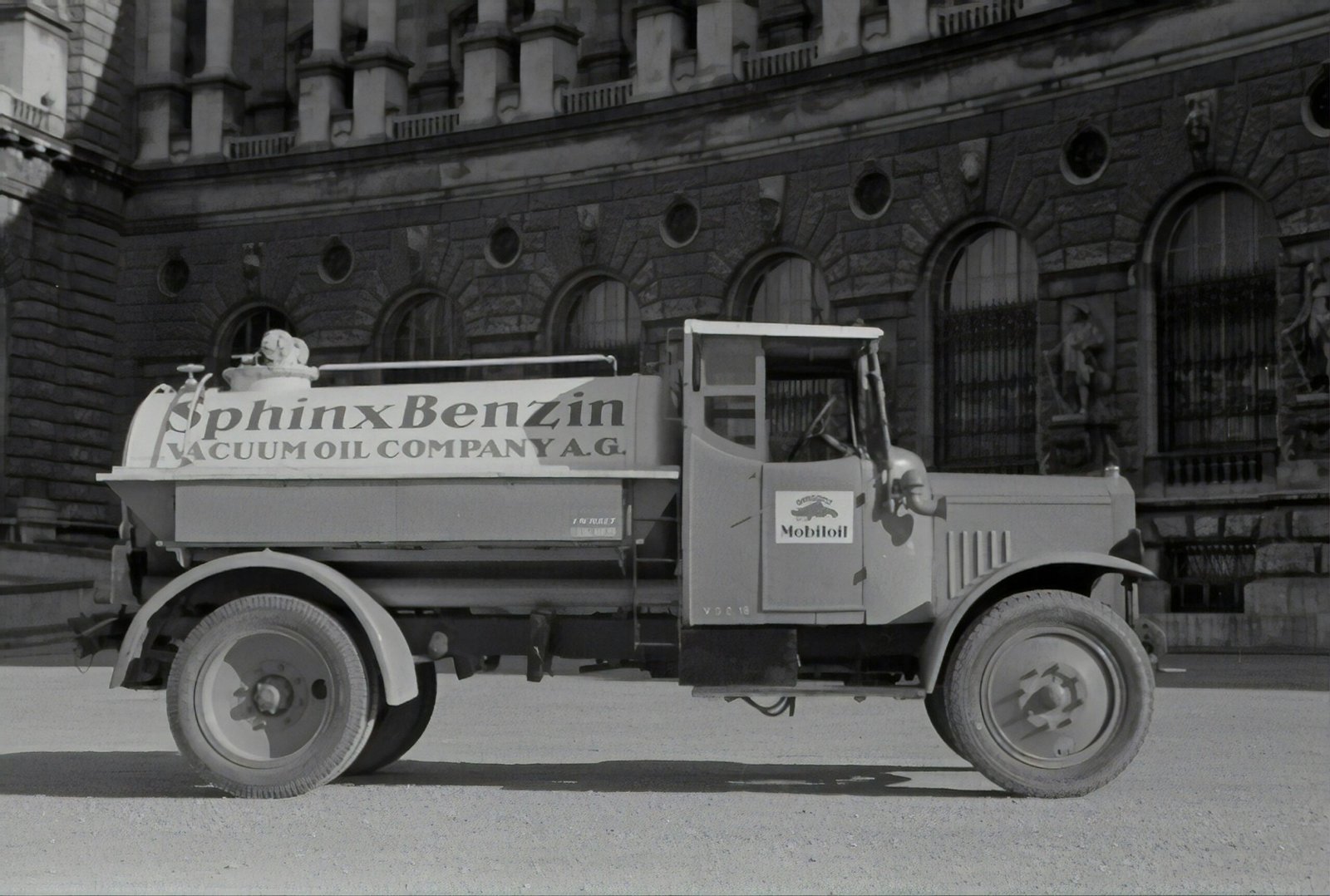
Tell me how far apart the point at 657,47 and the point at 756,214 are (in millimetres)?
4465

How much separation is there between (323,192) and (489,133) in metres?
4.23

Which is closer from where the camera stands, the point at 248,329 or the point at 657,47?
the point at 657,47

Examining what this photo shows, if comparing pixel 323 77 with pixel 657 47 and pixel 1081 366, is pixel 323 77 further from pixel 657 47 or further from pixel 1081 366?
pixel 1081 366

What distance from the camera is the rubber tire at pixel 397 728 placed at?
10.8 metres

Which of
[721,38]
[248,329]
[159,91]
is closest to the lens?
[721,38]

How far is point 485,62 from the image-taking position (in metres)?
35.7

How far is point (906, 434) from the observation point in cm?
2922

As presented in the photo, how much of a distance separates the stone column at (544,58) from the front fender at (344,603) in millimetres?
25742

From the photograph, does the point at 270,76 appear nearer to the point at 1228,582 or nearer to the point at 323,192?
the point at 323,192

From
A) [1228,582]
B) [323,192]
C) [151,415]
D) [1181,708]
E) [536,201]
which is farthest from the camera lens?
[323,192]

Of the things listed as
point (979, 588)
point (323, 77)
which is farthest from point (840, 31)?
point (979, 588)

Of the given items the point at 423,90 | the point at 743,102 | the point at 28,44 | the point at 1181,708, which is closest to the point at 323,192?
the point at 423,90

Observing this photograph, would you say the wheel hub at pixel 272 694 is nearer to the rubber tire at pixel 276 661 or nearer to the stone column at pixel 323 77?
the rubber tire at pixel 276 661

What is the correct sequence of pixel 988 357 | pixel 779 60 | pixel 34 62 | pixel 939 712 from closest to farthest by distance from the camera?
1. pixel 939 712
2. pixel 988 357
3. pixel 779 60
4. pixel 34 62
